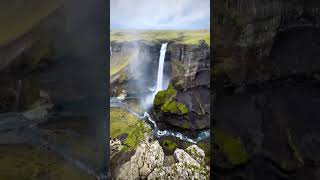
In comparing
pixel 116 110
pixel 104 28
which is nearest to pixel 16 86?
pixel 104 28

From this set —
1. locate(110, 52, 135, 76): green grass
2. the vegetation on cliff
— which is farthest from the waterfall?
locate(110, 52, 135, 76): green grass

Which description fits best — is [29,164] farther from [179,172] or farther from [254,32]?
[179,172]

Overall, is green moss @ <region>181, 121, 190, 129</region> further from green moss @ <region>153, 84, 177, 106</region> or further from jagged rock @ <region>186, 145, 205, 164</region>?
green moss @ <region>153, 84, 177, 106</region>

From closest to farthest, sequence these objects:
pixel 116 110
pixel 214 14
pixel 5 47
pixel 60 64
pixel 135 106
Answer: pixel 5 47
pixel 60 64
pixel 214 14
pixel 116 110
pixel 135 106

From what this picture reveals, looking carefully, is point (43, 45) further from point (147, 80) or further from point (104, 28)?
point (147, 80)

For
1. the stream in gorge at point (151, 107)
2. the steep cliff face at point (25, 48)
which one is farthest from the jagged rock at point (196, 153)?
the steep cliff face at point (25, 48)

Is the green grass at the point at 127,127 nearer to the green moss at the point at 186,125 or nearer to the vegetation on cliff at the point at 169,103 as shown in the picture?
the vegetation on cliff at the point at 169,103
